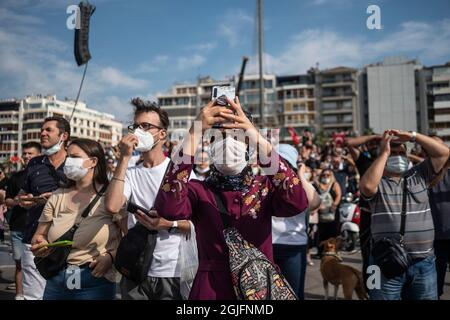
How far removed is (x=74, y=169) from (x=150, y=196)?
587 millimetres

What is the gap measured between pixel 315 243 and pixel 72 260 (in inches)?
285

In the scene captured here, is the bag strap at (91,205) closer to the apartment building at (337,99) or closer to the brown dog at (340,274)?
the brown dog at (340,274)

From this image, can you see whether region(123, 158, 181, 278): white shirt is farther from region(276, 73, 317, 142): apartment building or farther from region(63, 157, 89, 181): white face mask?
region(276, 73, 317, 142): apartment building

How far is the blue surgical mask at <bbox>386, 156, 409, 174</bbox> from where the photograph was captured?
3.37m

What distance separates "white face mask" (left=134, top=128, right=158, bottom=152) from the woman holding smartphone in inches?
16.5

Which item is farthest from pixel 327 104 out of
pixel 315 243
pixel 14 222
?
pixel 14 222

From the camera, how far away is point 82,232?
284 cm

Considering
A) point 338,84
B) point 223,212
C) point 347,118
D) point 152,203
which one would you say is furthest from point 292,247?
point 338,84

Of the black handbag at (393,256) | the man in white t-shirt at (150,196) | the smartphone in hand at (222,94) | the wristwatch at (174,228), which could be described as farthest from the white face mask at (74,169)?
the black handbag at (393,256)

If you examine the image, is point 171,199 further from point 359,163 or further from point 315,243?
point 315,243

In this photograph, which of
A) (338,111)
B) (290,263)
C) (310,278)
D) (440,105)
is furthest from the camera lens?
(338,111)

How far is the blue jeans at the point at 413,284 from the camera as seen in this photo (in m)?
3.11

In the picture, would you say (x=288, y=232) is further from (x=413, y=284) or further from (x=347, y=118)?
(x=347, y=118)

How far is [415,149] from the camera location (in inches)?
292
